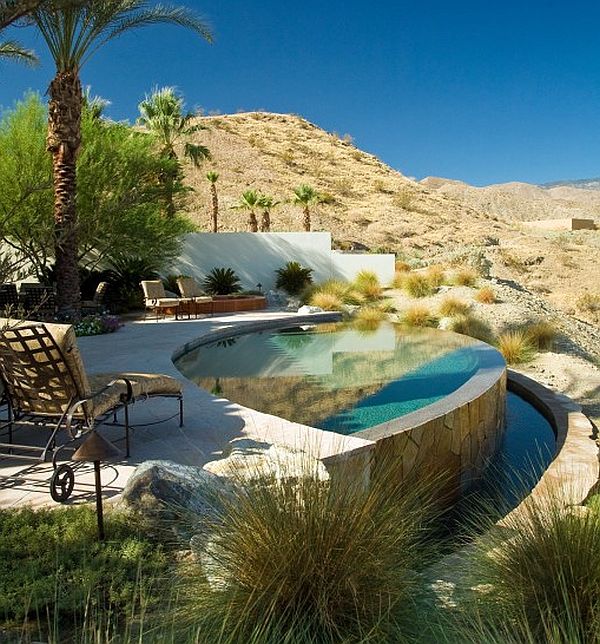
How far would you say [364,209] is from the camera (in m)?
41.7

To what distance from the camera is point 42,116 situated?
15312 millimetres

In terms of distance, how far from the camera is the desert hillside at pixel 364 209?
28.3 metres

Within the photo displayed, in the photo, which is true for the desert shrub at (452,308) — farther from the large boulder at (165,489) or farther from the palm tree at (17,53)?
the large boulder at (165,489)

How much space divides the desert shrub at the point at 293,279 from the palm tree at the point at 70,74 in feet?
27.1

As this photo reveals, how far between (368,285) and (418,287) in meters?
1.62

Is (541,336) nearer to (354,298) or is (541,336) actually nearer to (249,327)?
(249,327)

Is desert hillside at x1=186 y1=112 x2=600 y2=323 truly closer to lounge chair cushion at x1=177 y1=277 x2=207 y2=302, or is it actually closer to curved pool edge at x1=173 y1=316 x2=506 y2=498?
lounge chair cushion at x1=177 y1=277 x2=207 y2=302

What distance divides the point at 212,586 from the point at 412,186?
4766 cm

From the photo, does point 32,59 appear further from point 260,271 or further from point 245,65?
point 245,65

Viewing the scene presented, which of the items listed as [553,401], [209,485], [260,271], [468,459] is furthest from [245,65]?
[209,485]

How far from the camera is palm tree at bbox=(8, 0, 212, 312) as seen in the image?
36.6ft

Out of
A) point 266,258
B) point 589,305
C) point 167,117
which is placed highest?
point 167,117

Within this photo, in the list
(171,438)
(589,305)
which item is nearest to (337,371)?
(171,438)

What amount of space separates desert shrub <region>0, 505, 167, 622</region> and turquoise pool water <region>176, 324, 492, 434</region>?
2829 mm
